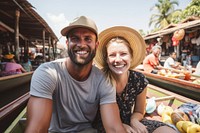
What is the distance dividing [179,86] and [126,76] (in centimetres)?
253

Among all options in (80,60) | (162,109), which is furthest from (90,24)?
(162,109)

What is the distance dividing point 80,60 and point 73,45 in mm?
150

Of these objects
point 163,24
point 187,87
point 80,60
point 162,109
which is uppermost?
point 163,24

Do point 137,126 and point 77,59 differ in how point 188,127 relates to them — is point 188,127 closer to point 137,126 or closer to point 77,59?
point 137,126

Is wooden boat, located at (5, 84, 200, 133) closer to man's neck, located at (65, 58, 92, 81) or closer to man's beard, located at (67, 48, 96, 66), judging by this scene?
man's neck, located at (65, 58, 92, 81)

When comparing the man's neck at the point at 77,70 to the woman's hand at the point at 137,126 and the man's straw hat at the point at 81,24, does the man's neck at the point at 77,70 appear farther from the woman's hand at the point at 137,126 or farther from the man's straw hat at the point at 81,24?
the woman's hand at the point at 137,126

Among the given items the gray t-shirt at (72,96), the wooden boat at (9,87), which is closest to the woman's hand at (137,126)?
the gray t-shirt at (72,96)

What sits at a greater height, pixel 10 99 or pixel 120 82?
pixel 120 82

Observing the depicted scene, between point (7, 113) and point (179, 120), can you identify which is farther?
point (179, 120)

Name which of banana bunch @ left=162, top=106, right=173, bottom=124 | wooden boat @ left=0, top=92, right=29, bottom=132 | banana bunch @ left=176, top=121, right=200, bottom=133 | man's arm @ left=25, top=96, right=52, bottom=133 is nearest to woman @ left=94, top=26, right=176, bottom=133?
banana bunch @ left=176, top=121, right=200, bottom=133

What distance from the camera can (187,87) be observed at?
11.9ft

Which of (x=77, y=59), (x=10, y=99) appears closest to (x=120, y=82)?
(x=77, y=59)

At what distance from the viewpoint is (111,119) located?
1.62 m

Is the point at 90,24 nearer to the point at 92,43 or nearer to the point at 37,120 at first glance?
the point at 92,43
